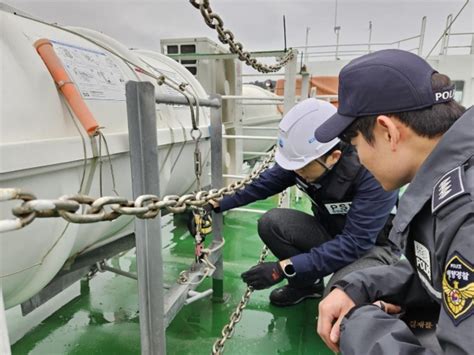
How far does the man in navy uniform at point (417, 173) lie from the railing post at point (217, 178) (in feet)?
2.75

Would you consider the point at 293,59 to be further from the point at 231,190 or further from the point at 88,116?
the point at 88,116

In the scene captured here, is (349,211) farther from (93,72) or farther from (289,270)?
(93,72)

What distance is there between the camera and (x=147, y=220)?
111cm

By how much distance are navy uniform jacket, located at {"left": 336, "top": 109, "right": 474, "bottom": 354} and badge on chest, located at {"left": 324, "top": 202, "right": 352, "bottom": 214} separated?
2.11 feet

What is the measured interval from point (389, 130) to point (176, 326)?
1.43 metres

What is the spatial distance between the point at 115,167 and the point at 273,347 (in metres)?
1.08

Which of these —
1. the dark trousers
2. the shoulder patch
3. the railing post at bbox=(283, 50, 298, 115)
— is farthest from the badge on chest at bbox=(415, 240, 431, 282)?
the railing post at bbox=(283, 50, 298, 115)

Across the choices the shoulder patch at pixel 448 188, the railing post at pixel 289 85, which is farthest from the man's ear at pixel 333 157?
the railing post at pixel 289 85

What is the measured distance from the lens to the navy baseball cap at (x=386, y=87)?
0.79 m

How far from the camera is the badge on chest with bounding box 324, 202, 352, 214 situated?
158 centimetres

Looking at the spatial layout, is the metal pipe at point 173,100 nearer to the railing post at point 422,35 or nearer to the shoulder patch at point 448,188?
the shoulder patch at point 448,188

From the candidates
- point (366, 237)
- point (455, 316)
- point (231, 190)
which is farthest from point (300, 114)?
point (455, 316)

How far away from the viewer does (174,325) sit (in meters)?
1.76

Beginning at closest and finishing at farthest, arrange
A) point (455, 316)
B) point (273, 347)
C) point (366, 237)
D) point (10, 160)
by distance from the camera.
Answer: point (455, 316) < point (10, 160) < point (366, 237) < point (273, 347)
